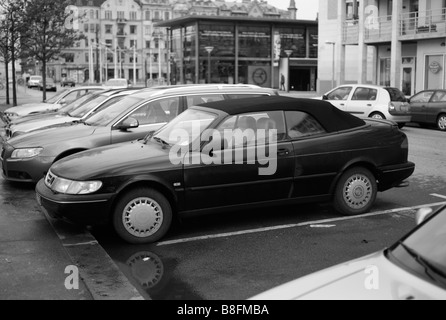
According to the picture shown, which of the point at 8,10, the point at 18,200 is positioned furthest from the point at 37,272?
the point at 8,10

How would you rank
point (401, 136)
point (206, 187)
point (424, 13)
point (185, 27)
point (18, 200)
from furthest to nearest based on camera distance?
point (185, 27)
point (424, 13)
point (18, 200)
point (401, 136)
point (206, 187)

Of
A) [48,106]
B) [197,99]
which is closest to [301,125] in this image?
[197,99]

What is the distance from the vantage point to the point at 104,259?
6.10m

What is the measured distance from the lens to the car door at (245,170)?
22.7ft

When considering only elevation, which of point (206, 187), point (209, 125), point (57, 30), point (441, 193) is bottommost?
point (441, 193)

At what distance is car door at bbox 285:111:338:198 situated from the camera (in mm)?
7430

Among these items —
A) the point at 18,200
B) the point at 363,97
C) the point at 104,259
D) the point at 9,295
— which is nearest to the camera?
the point at 9,295

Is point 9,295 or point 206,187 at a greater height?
point 206,187

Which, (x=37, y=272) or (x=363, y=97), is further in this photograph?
(x=363, y=97)

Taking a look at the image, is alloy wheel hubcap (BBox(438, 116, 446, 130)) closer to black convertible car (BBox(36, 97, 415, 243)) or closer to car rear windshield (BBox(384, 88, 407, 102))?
car rear windshield (BBox(384, 88, 407, 102))

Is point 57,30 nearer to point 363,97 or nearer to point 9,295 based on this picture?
point 363,97

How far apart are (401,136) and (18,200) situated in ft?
18.5

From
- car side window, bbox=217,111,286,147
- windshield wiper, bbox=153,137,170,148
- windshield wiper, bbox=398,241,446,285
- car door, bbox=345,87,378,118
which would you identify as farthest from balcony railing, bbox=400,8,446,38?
windshield wiper, bbox=398,241,446,285

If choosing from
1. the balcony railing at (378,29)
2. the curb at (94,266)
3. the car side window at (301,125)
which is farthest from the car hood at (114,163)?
the balcony railing at (378,29)
